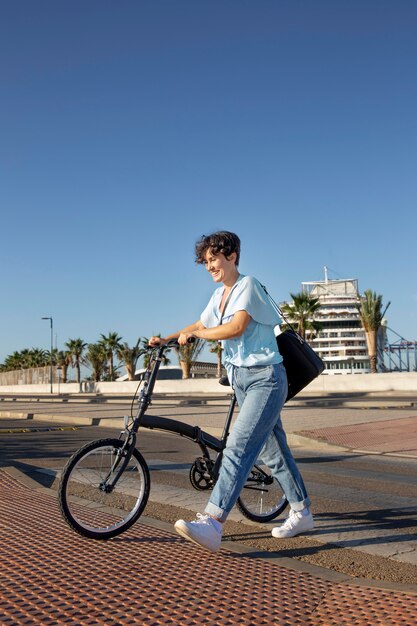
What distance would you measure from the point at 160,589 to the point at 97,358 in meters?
99.9

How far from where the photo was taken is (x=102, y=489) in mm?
4227

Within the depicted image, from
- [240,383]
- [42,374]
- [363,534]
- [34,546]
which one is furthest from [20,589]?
[42,374]

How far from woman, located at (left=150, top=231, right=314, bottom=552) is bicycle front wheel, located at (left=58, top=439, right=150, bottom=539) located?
1.81 feet

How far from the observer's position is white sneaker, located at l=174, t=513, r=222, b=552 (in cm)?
374

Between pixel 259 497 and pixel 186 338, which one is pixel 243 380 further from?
pixel 259 497

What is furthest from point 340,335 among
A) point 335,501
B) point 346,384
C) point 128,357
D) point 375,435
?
point 335,501

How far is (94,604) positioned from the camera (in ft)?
9.82

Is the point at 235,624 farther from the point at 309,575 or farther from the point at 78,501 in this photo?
the point at 78,501

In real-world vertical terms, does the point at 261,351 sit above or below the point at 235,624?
above

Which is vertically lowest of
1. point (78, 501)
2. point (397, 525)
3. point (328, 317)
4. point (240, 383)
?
point (397, 525)

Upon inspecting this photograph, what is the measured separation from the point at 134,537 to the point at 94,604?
1328 millimetres

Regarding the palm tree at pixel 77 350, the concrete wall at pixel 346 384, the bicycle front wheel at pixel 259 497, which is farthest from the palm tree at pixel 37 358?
the bicycle front wheel at pixel 259 497

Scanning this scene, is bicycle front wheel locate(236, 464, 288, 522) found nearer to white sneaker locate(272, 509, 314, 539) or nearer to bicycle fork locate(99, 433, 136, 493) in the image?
white sneaker locate(272, 509, 314, 539)

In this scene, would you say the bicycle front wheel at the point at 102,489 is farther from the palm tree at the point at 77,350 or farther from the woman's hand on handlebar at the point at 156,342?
the palm tree at the point at 77,350
